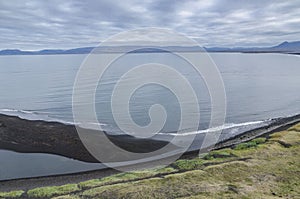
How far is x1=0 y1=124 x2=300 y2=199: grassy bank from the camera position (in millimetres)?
21109

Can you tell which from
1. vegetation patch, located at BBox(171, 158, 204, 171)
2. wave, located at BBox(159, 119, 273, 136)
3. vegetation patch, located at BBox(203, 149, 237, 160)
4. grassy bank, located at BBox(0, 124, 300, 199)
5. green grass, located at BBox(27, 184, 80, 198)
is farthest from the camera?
wave, located at BBox(159, 119, 273, 136)

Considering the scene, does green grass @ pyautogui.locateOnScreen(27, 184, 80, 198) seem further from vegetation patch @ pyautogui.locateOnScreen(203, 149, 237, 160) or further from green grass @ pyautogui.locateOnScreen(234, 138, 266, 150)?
green grass @ pyautogui.locateOnScreen(234, 138, 266, 150)

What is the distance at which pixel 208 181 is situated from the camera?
23281 millimetres

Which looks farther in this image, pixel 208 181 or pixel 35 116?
pixel 35 116

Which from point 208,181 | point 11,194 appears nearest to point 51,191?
point 11,194

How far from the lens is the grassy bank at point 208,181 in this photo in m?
21.1

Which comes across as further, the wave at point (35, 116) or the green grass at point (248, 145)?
the wave at point (35, 116)

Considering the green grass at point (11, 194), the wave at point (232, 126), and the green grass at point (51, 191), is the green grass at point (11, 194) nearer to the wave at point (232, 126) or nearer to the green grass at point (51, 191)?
the green grass at point (51, 191)

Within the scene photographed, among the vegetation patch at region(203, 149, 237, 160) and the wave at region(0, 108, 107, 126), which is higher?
the wave at region(0, 108, 107, 126)

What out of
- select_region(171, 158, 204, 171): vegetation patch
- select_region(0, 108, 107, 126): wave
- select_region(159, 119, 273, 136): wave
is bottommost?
select_region(159, 119, 273, 136): wave

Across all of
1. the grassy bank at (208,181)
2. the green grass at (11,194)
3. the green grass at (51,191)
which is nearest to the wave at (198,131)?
the grassy bank at (208,181)

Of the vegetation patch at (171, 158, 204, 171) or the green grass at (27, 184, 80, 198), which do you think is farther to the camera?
the vegetation patch at (171, 158, 204, 171)

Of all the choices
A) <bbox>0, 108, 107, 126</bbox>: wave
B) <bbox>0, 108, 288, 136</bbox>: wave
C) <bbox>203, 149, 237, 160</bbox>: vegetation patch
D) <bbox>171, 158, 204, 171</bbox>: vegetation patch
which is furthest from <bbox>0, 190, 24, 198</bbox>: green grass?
<bbox>0, 108, 107, 126</bbox>: wave

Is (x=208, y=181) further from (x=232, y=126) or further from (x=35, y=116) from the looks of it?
(x=35, y=116)
